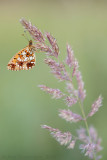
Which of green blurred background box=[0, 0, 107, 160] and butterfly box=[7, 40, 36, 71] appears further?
green blurred background box=[0, 0, 107, 160]

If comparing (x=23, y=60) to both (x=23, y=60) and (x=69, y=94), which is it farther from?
(x=69, y=94)

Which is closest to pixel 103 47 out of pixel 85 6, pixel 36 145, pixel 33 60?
pixel 36 145

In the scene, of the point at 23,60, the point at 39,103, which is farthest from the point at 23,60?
the point at 39,103

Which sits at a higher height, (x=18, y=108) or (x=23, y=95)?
(x=23, y=95)

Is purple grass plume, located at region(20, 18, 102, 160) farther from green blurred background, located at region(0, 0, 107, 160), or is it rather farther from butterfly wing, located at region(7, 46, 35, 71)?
green blurred background, located at region(0, 0, 107, 160)

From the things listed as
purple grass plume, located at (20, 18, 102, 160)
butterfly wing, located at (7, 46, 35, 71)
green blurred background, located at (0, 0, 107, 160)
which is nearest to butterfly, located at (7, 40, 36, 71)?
butterfly wing, located at (7, 46, 35, 71)

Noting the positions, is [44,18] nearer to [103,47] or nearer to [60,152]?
[103,47]

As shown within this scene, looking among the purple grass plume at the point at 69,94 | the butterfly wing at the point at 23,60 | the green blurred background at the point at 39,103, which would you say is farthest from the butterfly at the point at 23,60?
the green blurred background at the point at 39,103

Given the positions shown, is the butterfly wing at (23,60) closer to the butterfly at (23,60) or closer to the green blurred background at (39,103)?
the butterfly at (23,60)
